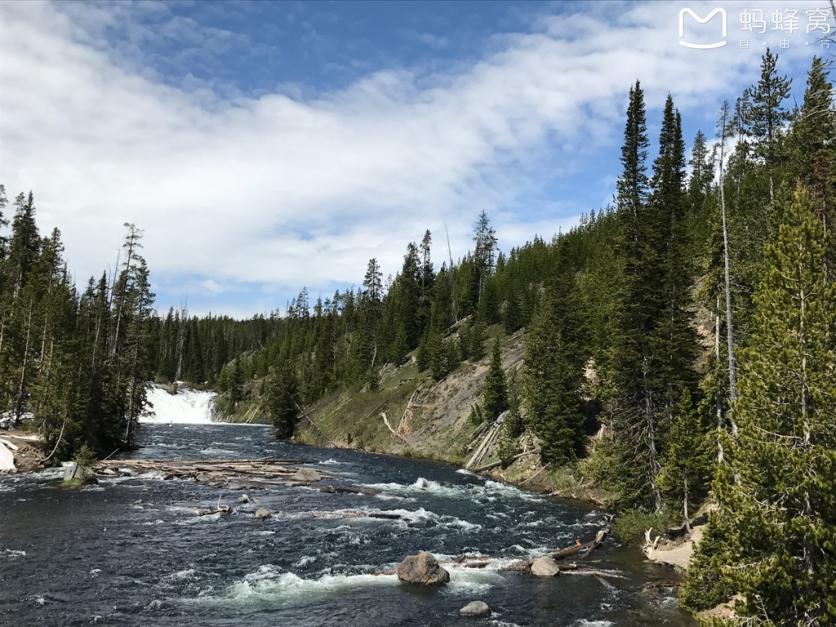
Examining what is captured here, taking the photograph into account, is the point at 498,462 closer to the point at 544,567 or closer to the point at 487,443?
the point at 487,443

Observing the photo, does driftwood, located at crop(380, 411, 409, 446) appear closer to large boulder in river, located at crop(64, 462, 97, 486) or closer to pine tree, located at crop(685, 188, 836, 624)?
large boulder in river, located at crop(64, 462, 97, 486)

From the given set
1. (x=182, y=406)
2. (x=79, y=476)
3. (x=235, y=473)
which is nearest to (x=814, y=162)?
(x=235, y=473)

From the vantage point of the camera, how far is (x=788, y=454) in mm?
13125

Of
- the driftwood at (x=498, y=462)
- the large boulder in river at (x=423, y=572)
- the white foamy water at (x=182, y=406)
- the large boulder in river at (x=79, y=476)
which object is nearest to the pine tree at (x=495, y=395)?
the driftwood at (x=498, y=462)

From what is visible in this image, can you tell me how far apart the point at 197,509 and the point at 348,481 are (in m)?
15.6

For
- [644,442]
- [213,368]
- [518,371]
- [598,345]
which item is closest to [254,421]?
[213,368]

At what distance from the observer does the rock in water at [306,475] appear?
158ft

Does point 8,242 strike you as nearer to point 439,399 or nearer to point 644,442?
point 439,399

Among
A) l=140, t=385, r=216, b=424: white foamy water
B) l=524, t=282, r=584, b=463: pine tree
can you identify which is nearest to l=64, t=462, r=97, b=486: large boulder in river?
l=524, t=282, r=584, b=463: pine tree

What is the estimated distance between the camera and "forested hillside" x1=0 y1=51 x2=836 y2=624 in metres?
13.4

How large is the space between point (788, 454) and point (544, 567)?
14.0 m

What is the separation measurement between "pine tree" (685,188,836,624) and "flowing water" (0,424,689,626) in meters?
7.40

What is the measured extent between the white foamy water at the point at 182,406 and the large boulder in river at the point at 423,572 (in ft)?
379

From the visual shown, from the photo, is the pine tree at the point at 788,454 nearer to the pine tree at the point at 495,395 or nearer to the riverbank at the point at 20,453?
the pine tree at the point at 495,395
